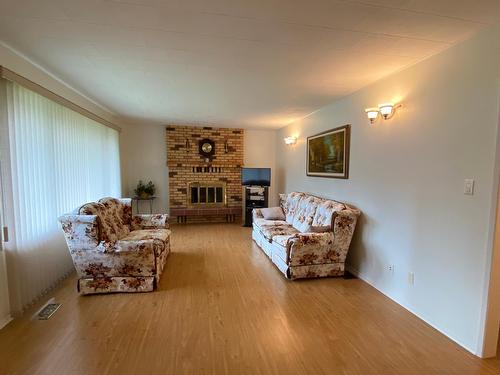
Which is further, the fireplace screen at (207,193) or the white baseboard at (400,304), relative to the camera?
the fireplace screen at (207,193)

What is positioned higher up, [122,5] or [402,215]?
[122,5]

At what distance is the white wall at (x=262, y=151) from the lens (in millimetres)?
6777

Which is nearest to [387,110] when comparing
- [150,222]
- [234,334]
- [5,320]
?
[234,334]

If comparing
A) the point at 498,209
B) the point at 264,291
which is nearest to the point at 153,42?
the point at 264,291

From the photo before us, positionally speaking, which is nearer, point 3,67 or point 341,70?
point 3,67

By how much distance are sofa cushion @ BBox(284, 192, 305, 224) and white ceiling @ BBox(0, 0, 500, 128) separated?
6.16ft

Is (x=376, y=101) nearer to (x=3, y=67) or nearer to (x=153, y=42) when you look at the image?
(x=153, y=42)

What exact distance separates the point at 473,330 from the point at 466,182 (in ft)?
3.65

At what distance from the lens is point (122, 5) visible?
5.32 feet

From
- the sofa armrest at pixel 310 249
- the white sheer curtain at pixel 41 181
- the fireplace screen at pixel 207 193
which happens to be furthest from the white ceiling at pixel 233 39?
the fireplace screen at pixel 207 193

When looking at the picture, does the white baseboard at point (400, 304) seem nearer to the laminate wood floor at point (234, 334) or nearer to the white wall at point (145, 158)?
the laminate wood floor at point (234, 334)

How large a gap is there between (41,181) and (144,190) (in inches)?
129

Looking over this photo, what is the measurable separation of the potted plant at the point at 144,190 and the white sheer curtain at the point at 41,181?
2012 millimetres

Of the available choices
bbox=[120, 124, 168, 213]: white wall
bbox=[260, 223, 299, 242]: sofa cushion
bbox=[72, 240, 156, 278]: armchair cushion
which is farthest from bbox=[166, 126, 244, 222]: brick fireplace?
bbox=[72, 240, 156, 278]: armchair cushion
